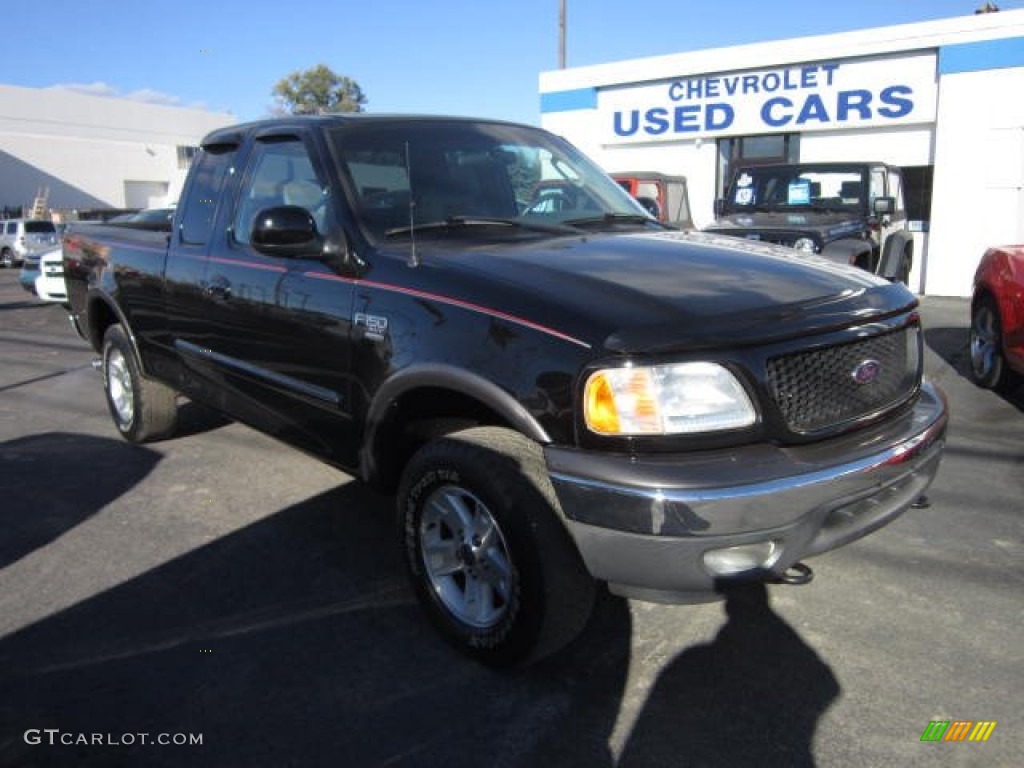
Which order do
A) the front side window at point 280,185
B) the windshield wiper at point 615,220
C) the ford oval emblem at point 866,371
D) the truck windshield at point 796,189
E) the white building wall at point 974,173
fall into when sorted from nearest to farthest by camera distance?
1. the ford oval emblem at point 866,371
2. the front side window at point 280,185
3. the windshield wiper at point 615,220
4. the truck windshield at point 796,189
5. the white building wall at point 974,173

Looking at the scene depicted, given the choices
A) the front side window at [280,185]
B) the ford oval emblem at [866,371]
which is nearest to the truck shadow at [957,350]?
the ford oval emblem at [866,371]

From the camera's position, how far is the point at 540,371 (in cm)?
245

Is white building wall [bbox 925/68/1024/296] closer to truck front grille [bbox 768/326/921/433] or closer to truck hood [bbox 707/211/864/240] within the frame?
truck hood [bbox 707/211/864/240]

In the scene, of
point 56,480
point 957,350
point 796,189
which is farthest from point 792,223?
point 56,480

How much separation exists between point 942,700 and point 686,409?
4.18 ft

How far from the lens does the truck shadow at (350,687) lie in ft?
7.86

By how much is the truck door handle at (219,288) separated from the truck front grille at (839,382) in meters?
2.59

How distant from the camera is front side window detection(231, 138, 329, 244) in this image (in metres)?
3.49

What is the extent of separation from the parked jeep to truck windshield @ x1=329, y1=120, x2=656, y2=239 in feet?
16.2

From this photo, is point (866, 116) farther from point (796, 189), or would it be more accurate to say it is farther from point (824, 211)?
point (824, 211)

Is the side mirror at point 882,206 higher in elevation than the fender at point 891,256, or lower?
higher

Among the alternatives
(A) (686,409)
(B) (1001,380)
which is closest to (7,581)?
(A) (686,409)

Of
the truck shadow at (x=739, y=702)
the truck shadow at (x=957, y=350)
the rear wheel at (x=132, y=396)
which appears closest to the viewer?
the truck shadow at (x=739, y=702)

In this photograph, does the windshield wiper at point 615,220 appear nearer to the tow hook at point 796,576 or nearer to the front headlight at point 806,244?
the tow hook at point 796,576
